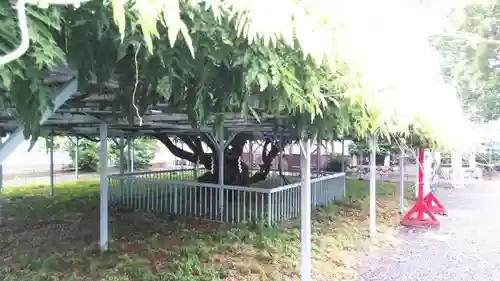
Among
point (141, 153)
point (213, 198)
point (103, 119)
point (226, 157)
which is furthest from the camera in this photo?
point (141, 153)

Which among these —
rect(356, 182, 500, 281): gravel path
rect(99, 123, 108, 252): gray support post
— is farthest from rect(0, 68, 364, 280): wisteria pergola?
rect(356, 182, 500, 281): gravel path

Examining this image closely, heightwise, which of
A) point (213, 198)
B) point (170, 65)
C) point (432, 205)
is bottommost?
point (432, 205)

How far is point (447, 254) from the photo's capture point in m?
7.49

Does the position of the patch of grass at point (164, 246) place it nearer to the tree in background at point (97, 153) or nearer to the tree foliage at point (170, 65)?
the tree foliage at point (170, 65)

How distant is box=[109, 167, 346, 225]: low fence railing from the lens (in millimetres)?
9273

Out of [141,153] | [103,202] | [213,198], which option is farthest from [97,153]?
[103,202]

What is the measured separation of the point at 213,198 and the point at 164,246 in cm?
286

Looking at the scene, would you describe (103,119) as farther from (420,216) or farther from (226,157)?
(420,216)

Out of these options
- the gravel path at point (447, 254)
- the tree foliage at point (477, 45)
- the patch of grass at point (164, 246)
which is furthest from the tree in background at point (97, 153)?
the tree foliage at point (477, 45)

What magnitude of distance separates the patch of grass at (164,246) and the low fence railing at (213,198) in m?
0.41

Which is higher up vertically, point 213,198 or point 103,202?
point 103,202

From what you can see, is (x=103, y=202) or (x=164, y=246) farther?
(x=164, y=246)

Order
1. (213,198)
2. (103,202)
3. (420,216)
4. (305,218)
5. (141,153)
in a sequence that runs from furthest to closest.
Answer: (141,153)
(213,198)
(420,216)
(103,202)
(305,218)

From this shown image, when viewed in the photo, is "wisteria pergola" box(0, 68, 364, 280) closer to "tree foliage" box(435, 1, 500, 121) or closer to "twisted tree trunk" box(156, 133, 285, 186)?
"tree foliage" box(435, 1, 500, 121)
